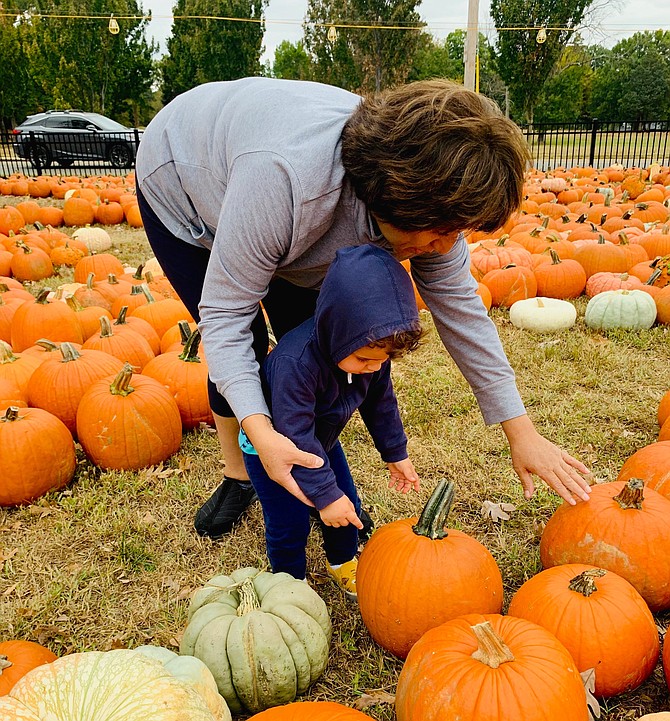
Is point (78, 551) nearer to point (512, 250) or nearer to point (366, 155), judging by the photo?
point (366, 155)

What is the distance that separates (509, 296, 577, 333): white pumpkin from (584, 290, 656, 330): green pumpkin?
16 centimetres

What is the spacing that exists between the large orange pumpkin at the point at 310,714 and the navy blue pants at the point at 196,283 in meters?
1.07

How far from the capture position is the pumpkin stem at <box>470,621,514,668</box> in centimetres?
155

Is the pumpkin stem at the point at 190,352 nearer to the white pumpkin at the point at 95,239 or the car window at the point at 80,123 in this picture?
the white pumpkin at the point at 95,239

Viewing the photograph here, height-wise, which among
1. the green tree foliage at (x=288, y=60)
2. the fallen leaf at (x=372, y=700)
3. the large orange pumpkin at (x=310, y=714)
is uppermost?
the green tree foliage at (x=288, y=60)

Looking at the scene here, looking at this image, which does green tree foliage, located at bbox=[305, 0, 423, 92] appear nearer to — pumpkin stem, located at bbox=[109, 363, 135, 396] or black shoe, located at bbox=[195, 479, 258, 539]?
pumpkin stem, located at bbox=[109, 363, 135, 396]

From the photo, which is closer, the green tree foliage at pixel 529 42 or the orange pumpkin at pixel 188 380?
the orange pumpkin at pixel 188 380

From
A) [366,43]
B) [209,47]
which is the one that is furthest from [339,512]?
[366,43]

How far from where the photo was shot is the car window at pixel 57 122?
19.8 metres

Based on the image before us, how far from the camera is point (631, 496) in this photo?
212 centimetres

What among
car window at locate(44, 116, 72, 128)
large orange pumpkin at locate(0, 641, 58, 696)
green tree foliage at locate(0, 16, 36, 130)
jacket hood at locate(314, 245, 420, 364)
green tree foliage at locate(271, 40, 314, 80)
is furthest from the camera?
green tree foliage at locate(271, 40, 314, 80)

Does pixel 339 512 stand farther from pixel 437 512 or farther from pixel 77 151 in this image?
pixel 77 151

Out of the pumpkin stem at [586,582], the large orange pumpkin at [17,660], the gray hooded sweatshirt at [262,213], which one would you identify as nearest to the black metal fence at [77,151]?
the gray hooded sweatshirt at [262,213]

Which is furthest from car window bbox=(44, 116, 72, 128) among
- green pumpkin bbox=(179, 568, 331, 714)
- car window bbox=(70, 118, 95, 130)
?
green pumpkin bbox=(179, 568, 331, 714)
